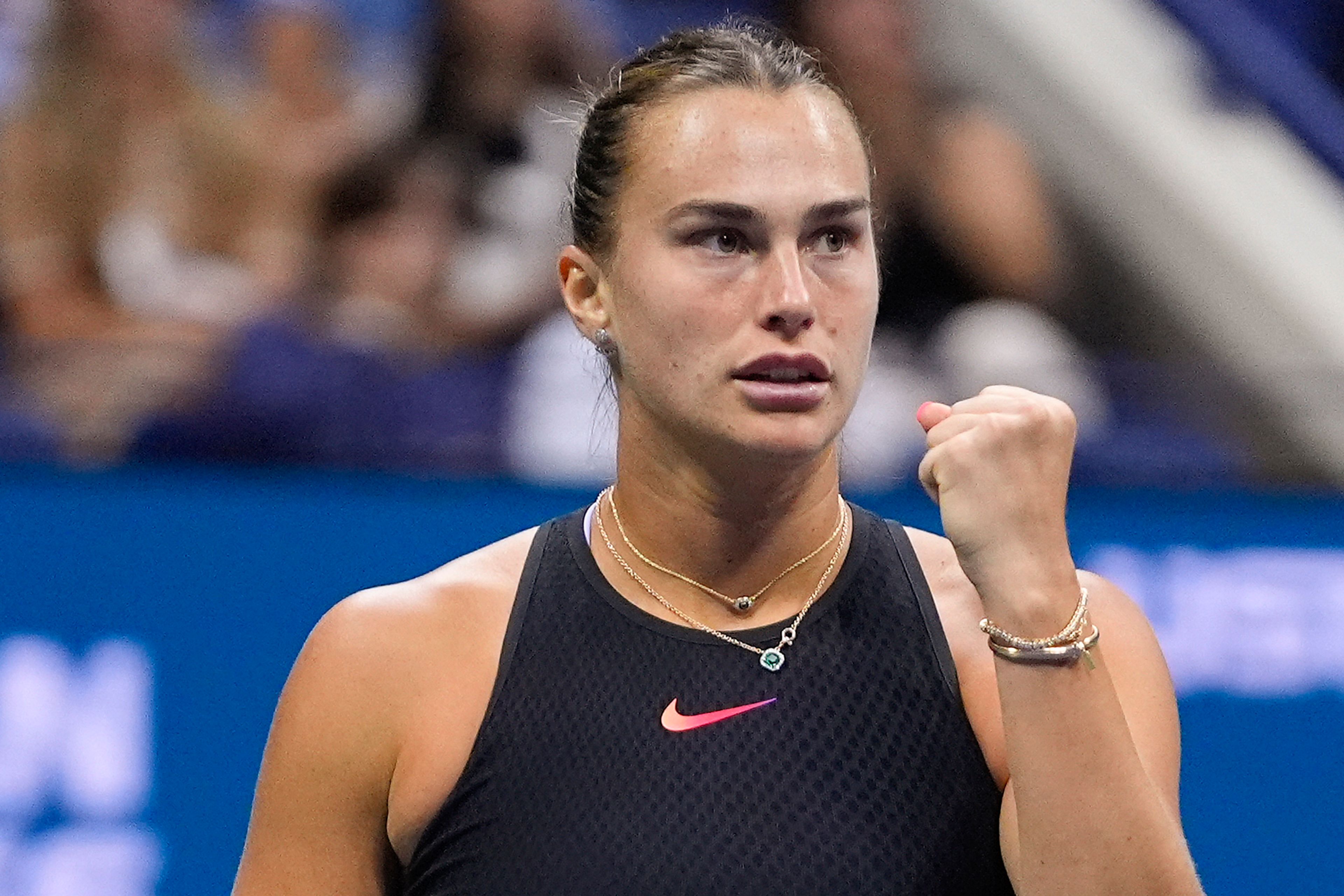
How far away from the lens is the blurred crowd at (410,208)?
3.30 meters

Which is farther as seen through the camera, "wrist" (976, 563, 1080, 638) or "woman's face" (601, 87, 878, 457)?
"woman's face" (601, 87, 878, 457)

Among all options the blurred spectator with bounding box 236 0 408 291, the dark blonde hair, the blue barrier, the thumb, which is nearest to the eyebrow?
the dark blonde hair

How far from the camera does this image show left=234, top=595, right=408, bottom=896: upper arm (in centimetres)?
178

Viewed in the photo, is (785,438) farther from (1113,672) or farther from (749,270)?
(1113,672)

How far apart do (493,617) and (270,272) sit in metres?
2.09

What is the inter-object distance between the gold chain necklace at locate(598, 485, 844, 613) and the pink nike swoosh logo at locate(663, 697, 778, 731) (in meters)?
0.12

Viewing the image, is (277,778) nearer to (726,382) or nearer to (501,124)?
(726,382)

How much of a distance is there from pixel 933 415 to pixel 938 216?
7.43ft

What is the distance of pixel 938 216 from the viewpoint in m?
3.88

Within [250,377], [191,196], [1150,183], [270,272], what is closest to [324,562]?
[250,377]

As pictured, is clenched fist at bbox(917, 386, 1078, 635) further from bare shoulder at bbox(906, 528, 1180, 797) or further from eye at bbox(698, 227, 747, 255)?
eye at bbox(698, 227, 747, 255)

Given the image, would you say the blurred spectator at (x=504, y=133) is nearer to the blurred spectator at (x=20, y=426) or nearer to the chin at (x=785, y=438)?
the blurred spectator at (x=20, y=426)

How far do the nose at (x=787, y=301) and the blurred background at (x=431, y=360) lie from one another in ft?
1.19

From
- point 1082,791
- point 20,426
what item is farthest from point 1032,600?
point 20,426
